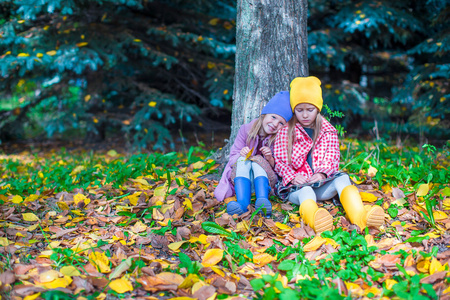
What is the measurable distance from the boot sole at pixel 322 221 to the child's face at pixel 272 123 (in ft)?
2.94

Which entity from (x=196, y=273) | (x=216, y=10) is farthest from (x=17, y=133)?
(x=196, y=273)

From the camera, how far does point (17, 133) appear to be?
7621mm

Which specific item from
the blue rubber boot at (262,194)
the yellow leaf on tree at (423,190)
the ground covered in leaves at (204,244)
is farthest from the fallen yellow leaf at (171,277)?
the yellow leaf on tree at (423,190)

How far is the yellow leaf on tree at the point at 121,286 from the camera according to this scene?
167 centimetres

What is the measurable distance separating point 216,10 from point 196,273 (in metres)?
6.47

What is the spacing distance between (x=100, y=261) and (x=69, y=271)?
0.55 ft

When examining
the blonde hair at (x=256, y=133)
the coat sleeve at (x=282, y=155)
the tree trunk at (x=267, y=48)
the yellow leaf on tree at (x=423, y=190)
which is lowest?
the yellow leaf on tree at (x=423, y=190)

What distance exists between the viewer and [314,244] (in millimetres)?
2076

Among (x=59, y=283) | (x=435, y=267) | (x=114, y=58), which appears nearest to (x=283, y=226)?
(x=435, y=267)

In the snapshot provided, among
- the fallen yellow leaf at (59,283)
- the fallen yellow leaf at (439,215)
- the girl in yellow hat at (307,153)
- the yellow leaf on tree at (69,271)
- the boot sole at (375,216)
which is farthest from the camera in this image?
the girl in yellow hat at (307,153)

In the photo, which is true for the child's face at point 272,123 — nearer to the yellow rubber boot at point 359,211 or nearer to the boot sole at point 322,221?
the yellow rubber boot at point 359,211

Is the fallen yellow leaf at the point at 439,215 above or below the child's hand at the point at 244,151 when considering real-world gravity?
below

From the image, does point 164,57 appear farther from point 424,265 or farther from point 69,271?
point 424,265

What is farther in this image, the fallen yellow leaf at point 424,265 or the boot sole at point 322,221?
the boot sole at point 322,221
